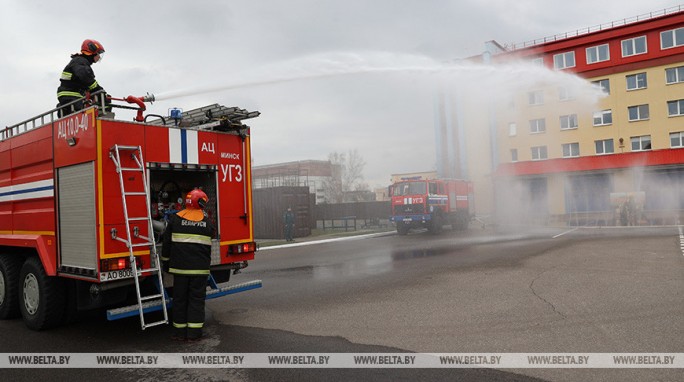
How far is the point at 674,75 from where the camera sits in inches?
1358

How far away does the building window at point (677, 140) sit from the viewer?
1352 inches

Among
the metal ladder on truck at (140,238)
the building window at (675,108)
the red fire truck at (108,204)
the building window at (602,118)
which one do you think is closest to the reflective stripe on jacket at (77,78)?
the red fire truck at (108,204)

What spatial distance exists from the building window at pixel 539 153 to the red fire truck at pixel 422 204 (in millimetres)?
17062

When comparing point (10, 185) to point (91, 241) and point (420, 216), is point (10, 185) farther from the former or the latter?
point (420, 216)

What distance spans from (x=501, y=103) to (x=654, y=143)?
11732mm

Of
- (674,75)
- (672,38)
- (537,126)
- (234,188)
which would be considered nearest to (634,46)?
(672,38)

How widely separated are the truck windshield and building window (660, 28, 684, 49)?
82.9ft

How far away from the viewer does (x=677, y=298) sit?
679 centimetres

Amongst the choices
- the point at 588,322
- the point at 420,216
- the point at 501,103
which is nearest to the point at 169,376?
the point at 588,322

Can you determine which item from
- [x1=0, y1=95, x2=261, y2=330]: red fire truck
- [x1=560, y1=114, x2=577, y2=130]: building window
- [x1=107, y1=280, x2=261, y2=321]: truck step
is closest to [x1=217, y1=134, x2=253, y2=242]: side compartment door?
[x1=0, y1=95, x2=261, y2=330]: red fire truck

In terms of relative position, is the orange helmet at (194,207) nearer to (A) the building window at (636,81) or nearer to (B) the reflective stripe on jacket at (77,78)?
(B) the reflective stripe on jacket at (77,78)

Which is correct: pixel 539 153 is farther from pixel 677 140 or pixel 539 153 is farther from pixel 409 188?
pixel 409 188

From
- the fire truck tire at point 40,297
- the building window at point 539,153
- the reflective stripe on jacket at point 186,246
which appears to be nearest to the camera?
the reflective stripe on jacket at point 186,246

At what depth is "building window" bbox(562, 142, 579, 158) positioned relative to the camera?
38312 millimetres
